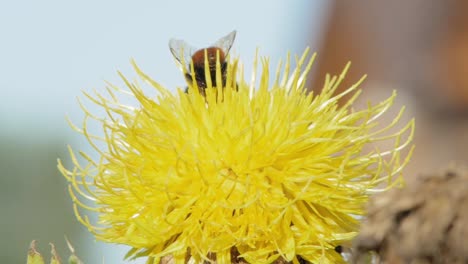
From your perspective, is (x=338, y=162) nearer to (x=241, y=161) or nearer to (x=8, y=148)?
(x=241, y=161)

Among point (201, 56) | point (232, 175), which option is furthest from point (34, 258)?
point (201, 56)

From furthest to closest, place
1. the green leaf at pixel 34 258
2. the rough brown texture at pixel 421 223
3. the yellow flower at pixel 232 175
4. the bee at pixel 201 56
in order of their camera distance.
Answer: the bee at pixel 201 56 → the yellow flower at pixel 232 175 → the green leaf at pixel 34 258 → the rough brown texture at pixel 421 223

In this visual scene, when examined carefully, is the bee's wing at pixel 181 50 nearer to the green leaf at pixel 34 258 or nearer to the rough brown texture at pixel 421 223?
the green leaf at pixel 34 258

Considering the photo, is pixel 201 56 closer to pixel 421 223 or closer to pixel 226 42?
pixel 226 42

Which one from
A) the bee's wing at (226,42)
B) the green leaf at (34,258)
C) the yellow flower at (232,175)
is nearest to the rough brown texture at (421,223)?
the yellow flower at (232,175)

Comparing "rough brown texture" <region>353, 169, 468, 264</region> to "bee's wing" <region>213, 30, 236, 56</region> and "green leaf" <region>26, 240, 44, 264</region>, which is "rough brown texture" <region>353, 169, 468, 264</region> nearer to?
"green leaf" <region>26, 240, 44, 264</region>

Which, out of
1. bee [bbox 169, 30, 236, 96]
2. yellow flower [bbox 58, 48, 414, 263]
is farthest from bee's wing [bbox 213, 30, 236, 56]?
yellow flower [bbox 58, 48, 414, 263]

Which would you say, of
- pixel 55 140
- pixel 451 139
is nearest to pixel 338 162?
pixel 451 139
